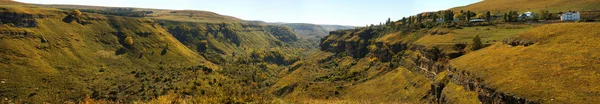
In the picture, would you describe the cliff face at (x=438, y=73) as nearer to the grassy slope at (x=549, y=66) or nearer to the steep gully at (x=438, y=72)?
the steep gully at (x=438, y=72)

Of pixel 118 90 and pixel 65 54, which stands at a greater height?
pixel 65 54

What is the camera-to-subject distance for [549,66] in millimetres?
50812

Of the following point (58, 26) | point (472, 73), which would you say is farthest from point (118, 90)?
point (472, 73)

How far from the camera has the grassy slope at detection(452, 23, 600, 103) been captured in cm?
4041

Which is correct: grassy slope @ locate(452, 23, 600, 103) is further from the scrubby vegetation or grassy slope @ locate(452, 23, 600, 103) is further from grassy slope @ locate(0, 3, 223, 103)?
grassy slope @ locate(0, 3, 223, 103)

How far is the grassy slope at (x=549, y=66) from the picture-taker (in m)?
40.4

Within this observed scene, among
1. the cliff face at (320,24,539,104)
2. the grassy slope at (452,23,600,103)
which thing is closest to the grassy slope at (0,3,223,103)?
the cliff face at (320,24,539,104)

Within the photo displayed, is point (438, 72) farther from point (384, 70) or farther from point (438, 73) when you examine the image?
point (384, 70)

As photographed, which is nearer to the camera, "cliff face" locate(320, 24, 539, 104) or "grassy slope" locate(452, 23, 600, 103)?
"grassy slope" locate(452, 23, 600, 103)

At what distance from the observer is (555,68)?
4912 centimetres

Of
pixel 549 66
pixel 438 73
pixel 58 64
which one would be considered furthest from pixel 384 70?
pixel 58 64

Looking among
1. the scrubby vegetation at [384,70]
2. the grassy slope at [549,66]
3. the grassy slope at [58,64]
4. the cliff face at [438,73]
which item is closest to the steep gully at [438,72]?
the cliff face at [438,73]

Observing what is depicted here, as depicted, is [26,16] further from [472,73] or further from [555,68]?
[555,68]

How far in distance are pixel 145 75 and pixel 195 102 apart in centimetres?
16727
